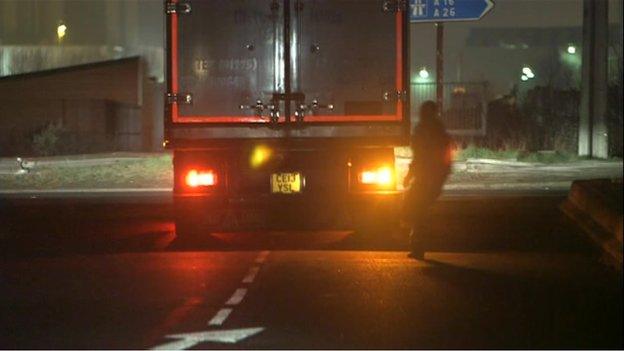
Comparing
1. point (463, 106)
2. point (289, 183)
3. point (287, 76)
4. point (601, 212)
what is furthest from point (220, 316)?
point (463, 106)

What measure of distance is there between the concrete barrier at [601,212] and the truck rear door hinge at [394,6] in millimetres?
3538

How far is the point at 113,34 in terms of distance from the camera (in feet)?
225

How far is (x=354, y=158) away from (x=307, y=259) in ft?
5.13

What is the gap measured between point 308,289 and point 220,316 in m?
1.56

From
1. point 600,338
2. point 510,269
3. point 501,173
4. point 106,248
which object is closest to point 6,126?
point 501,173

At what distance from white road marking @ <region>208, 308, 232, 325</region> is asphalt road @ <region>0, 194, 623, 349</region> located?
0.06 ft

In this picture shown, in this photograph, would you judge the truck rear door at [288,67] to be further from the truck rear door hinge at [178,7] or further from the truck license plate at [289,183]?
the truck license plate at [289,183]

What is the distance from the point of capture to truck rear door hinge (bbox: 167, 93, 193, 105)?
1349 cm

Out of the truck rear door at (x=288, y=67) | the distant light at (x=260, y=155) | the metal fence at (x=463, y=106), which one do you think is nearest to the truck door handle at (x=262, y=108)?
the truck rear door at (x=288, y=67)

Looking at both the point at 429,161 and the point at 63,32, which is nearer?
the point at 429,161

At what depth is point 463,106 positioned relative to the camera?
146ft

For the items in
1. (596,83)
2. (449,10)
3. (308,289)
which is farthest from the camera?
(596,83)

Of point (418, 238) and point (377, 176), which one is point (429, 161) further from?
point (377, 176)

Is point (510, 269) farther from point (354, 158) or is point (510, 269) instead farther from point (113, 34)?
point (113, 34)
